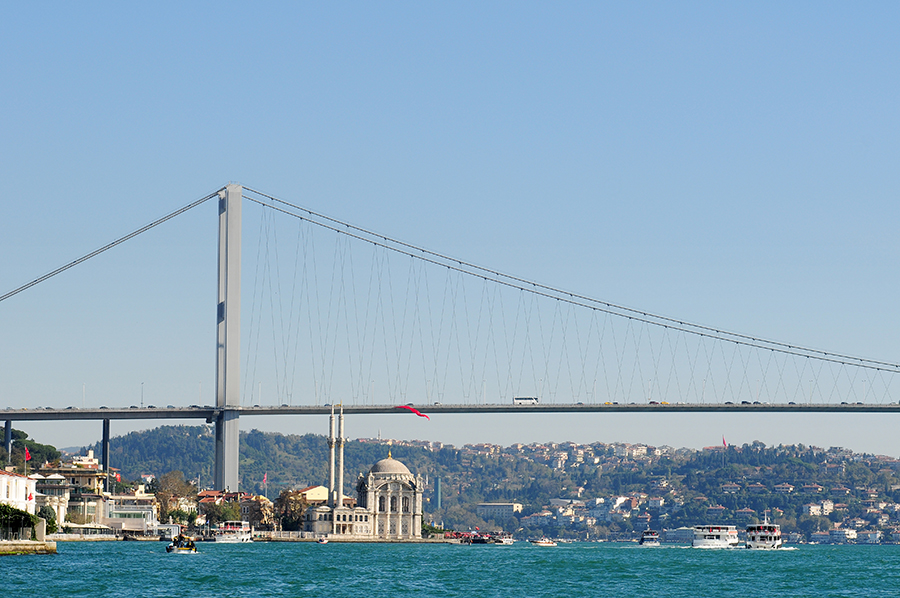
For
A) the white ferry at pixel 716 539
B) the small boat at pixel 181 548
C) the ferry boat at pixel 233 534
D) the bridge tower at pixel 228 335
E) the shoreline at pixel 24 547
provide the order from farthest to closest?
1. the ferry boat at pixel 233 534
2. the white ferry at pixel 716 539
3. the bridge tower at pixel 228 335
4. the small boat at pixel 181 548
5. the shoreline at pixel 24 547

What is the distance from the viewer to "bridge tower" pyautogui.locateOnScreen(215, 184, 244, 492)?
7169 centimetres

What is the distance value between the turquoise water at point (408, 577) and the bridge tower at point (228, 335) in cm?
1778

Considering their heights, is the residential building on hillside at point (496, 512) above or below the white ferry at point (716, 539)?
below

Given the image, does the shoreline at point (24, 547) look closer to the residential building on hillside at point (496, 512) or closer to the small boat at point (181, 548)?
the small boat at point (181, 548)

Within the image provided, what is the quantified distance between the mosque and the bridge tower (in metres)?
21.7

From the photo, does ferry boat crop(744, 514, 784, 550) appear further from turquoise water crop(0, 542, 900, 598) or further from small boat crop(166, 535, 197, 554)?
small boat crop(166, 535, 197, 554)

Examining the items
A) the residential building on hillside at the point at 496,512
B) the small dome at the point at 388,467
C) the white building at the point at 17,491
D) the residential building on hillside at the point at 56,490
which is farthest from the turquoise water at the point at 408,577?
the residential building on hillside at the point at 496,512

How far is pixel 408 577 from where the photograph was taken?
134 ft

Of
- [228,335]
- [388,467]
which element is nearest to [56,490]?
[228,335]

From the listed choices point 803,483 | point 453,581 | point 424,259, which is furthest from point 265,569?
point 803,483

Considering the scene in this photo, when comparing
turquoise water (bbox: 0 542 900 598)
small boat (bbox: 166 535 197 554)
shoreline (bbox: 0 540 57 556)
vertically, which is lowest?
small boat (bbox: 166 535 197 554)

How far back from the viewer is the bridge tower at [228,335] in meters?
71.7

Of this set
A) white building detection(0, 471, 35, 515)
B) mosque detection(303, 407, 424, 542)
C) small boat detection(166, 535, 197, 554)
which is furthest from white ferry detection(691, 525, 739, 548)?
white building detection(0, 471, 35, 515)

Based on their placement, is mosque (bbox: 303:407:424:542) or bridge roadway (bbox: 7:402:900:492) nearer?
bridge roadway (bbox: 7:402:900:492)
